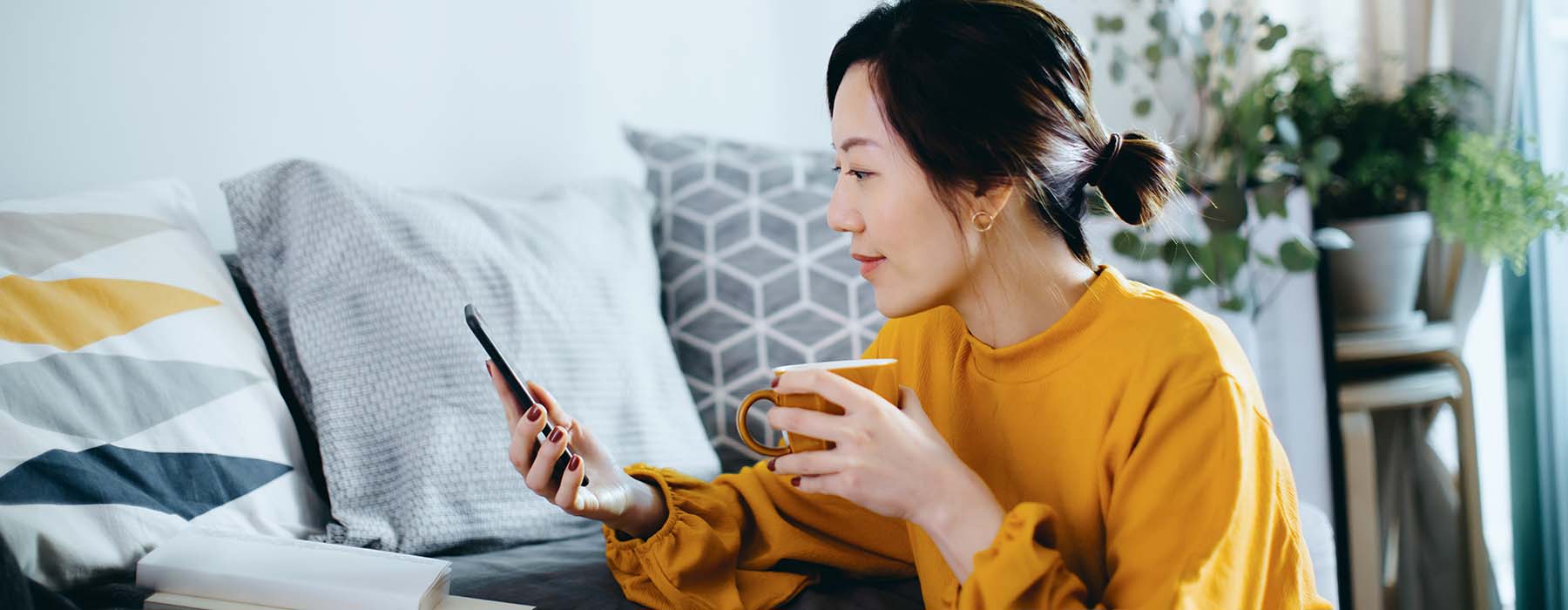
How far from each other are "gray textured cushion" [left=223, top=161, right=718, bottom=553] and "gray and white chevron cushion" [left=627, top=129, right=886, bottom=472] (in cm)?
14

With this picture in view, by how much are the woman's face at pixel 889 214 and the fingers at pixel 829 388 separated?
14 cm

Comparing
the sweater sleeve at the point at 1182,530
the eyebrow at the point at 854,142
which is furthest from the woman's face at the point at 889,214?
the sweater sleeve at the point at 1182,530

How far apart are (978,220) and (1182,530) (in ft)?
0.96

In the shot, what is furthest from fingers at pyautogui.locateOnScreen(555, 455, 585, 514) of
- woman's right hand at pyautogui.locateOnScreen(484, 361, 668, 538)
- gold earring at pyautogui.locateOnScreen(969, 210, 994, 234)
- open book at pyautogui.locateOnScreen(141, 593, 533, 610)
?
gold earring at pyautogui.locateOnScreen(969, 210, 994, 234)

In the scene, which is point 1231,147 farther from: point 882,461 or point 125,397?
point 125,397

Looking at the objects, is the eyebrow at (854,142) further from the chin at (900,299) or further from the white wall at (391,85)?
the white wall at (391,85)

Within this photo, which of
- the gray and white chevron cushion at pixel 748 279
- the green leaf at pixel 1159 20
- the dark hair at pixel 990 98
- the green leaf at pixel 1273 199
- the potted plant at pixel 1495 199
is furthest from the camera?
the green leaf at pixel 1159 20

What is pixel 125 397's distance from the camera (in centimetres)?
93

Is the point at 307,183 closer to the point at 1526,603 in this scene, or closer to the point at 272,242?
the point at 272,242

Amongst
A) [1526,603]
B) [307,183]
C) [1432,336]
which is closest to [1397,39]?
[1432,336]

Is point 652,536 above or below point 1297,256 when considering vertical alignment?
above

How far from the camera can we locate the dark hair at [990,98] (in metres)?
0.83

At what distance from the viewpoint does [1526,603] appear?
1872 mm

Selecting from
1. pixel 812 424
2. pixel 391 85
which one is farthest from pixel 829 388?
pixel 391 85
